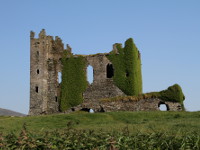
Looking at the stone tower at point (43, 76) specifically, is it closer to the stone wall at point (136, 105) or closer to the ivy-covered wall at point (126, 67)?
the ivy-covered wall at point (126, 67)

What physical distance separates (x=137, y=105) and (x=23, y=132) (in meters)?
33.0

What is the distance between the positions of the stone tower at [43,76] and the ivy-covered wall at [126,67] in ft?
25.2

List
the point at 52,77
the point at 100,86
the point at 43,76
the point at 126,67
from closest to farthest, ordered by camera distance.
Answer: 1. the point at 126,67
2. the point at 100,86
3. the point at 43,76
4. the point at 52,77

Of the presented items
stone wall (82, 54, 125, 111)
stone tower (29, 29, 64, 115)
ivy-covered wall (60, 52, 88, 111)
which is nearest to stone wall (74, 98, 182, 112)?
stone wall (82, 54, 125, 111)

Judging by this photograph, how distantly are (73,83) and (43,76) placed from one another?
4122mm

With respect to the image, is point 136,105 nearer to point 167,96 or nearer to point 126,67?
point 167,96

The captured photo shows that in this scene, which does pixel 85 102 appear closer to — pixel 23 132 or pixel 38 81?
pixel 38 81

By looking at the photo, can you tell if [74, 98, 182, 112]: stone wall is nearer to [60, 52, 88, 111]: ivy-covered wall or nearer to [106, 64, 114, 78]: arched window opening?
[60, 52, 88, 111]: ivy-covered wall

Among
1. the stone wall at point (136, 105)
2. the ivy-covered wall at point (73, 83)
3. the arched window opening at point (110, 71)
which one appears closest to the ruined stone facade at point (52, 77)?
the arched window opening at point (110, 71)

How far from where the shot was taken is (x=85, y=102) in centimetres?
4306

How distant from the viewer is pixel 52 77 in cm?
4481

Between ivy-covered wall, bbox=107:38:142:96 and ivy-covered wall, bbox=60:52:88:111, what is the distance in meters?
3.92

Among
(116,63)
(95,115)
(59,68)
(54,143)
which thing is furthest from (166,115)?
(54,143)

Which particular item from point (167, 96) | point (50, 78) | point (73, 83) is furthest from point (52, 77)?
point (167, 96)
